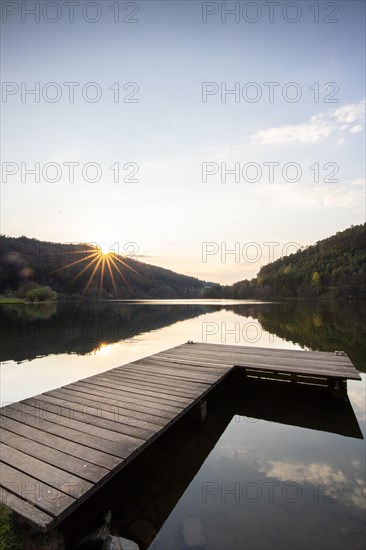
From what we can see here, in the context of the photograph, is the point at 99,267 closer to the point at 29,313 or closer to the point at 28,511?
the point at 29,313

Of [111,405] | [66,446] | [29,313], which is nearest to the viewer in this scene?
[66,446]

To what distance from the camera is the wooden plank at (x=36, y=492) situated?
3117 millimetres

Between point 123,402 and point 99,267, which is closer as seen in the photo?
point 123,402

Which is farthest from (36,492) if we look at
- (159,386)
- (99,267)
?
(99,267)

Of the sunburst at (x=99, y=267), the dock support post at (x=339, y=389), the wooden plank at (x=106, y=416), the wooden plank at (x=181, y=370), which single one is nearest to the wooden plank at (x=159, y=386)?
the wooden plank at (x=181, y=370)

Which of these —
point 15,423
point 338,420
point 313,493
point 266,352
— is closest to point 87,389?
point 15,423

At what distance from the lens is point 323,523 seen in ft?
13.4

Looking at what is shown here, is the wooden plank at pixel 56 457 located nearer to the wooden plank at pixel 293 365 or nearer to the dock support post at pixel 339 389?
the wooden plank at pixel 293 365

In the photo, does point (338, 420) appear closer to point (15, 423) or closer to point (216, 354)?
point (216, 354)

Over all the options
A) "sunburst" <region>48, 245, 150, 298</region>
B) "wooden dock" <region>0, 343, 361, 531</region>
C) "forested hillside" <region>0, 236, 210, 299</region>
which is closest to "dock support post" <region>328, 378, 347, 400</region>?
"wooden dock" <region>0, 343, 361, 531</region>

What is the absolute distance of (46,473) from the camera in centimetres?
367

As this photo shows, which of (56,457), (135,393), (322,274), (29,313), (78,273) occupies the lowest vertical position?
(29,313)

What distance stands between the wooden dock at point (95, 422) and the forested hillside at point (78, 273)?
90934 millimetres

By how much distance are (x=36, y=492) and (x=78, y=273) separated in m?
121
